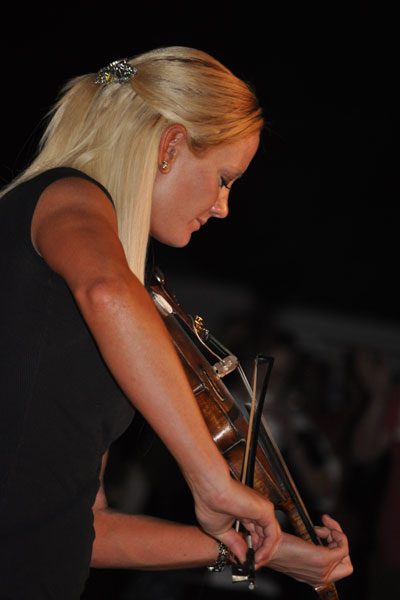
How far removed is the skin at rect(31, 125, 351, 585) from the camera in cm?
95

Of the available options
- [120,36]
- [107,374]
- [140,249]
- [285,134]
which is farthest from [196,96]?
[285,134]

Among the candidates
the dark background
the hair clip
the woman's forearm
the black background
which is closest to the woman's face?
the hair clip

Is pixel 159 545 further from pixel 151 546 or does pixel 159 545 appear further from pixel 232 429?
pixel 232 429

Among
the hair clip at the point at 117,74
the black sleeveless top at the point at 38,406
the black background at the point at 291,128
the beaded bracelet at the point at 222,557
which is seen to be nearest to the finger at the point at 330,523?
the beaded bracelet at the point at 222,557

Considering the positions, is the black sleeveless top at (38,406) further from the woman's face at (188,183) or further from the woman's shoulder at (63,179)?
the woman's face at (188,183)

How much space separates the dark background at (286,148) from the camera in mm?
4379

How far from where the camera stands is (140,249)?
118 cm

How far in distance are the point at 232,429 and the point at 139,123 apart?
583 mm

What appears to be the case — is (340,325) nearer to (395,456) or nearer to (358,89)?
(358,89)

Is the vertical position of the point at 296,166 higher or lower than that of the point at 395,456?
higher

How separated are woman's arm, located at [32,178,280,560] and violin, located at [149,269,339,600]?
0.27m

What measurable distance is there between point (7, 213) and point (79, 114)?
27 cm

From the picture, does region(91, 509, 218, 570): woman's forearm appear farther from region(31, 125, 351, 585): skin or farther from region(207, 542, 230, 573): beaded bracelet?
region(31, 125, 351, 585): skin

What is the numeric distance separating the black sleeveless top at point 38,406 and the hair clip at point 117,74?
0.90 feet
